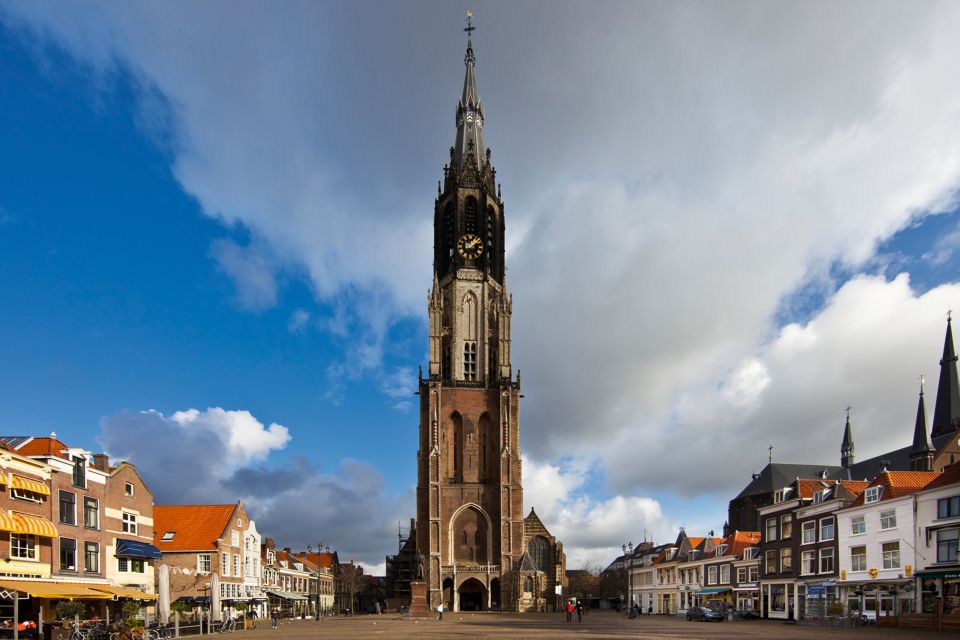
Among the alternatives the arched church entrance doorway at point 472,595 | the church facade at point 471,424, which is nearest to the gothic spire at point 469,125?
the church facade at point 471,424

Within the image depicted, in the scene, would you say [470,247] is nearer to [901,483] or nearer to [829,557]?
[829,557]

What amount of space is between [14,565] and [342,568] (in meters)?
93.1

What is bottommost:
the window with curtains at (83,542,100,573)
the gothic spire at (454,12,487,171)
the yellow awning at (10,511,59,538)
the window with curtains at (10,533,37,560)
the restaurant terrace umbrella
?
the restaurant terrace umbrella

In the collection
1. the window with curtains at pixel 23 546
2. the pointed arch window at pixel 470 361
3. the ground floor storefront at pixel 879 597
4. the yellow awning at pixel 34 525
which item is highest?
the pointed arch window at pixel 470 361

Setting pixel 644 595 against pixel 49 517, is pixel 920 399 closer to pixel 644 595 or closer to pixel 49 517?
pixel 644 595

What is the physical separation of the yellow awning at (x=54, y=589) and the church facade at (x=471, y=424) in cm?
4777

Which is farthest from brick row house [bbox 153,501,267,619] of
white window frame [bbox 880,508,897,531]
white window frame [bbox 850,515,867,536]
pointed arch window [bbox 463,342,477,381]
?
white window frame [bbox 880,508,897,531]

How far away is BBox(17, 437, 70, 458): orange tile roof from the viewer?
3591 centimetres

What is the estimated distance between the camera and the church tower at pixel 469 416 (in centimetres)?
8100

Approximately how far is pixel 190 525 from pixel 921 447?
230ft

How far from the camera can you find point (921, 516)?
39.9m

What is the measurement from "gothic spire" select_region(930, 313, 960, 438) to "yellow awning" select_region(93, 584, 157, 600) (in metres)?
81.6

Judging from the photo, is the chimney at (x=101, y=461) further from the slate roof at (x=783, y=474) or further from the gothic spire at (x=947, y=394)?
the gothic spire at (x=947, y=394)

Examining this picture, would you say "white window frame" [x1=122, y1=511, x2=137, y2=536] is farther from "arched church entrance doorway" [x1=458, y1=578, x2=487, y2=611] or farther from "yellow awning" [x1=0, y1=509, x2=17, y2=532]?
"arched church entrance doorway" [x1=458, y1=578, x2=487, y2=611]
